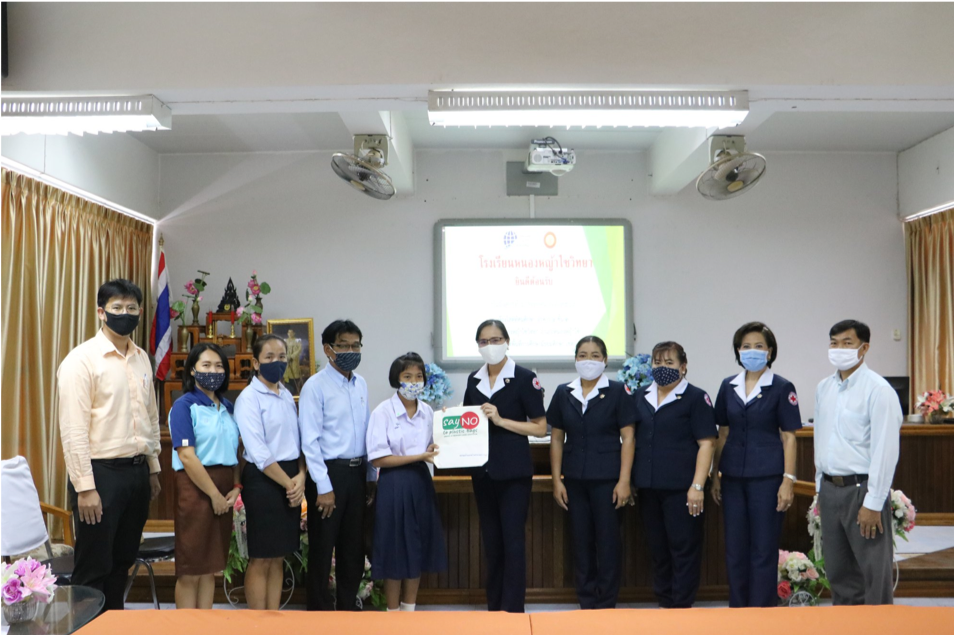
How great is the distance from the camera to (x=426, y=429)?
3.67 metres

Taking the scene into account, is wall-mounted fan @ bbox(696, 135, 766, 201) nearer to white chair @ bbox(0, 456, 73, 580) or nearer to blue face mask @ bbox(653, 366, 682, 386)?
blue face mask @ bbox(653, 366, 682, 386)

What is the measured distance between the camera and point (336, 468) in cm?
353

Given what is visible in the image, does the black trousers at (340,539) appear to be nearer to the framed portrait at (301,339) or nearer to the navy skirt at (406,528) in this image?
the navy skirt at (406,528)

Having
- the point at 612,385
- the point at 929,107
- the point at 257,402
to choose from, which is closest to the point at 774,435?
the point at 612,385

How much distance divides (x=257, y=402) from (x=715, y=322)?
4.81 meters

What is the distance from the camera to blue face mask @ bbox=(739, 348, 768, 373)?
3639mm

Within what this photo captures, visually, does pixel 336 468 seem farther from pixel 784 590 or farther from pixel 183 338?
pixel 183 338

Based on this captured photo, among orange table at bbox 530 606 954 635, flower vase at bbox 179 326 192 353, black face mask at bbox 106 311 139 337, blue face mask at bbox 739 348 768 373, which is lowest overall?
orange table at bbox 530 606 954 635

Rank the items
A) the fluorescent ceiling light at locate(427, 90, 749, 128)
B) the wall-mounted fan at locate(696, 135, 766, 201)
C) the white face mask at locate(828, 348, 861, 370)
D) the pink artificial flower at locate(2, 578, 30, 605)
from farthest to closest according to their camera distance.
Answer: the wall-mounted fan at locate(696, 135, 766, 201), the white face mask at locate(828, 348, 861, 370), the fluorescent ceiling light at locate(427, 90, 749, 128), the pink artificial flower at locate(2, 578, 30, 605)

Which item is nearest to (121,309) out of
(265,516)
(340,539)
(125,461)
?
(125,461)

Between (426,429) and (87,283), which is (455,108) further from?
(87,283)

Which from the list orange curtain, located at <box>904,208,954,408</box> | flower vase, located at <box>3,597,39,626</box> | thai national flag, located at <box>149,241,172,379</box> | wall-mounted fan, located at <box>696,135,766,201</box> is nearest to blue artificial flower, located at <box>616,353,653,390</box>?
wall-mounted fan, located at <box>696,135,766,201</box>

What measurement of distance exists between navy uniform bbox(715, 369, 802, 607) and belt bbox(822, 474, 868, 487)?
0.23 meters

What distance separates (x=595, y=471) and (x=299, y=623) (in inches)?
72.7
